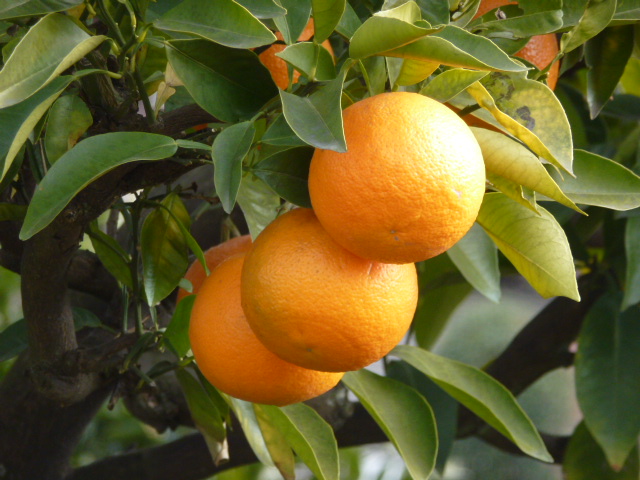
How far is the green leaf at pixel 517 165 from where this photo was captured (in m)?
0.53

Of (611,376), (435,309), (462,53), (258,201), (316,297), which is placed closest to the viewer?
(462,53)

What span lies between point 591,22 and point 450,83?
158 mm

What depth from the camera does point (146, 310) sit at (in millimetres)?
1083

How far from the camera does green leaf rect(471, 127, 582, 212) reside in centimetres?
53

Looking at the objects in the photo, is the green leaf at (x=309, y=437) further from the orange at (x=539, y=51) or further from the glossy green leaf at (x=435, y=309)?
the glossy green leaf at (x=435, y=309)

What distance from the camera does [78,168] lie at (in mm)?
505

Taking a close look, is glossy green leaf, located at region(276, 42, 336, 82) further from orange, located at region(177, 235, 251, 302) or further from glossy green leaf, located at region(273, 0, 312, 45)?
orange, located at region(177, 235, 251, 302)

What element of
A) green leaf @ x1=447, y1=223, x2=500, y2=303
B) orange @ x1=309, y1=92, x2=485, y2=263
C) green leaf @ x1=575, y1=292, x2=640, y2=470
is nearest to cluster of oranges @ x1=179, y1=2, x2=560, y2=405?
orange @ x1=309, y1=92, x2=485, y2=263

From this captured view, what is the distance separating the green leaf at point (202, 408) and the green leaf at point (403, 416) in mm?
150

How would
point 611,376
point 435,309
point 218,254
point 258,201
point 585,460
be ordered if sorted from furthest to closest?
point 435,309
point 585,460
point 611,376
point 218,254
point 258,201

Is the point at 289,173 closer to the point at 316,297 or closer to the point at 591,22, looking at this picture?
the point at 316,297

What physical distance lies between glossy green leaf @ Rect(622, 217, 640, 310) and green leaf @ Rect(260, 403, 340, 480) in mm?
385

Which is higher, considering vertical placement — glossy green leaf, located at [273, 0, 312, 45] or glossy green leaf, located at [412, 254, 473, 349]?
glossy green leaf, located at [273, 0, 312, 45]

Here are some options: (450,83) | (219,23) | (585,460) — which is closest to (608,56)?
(450,83)
